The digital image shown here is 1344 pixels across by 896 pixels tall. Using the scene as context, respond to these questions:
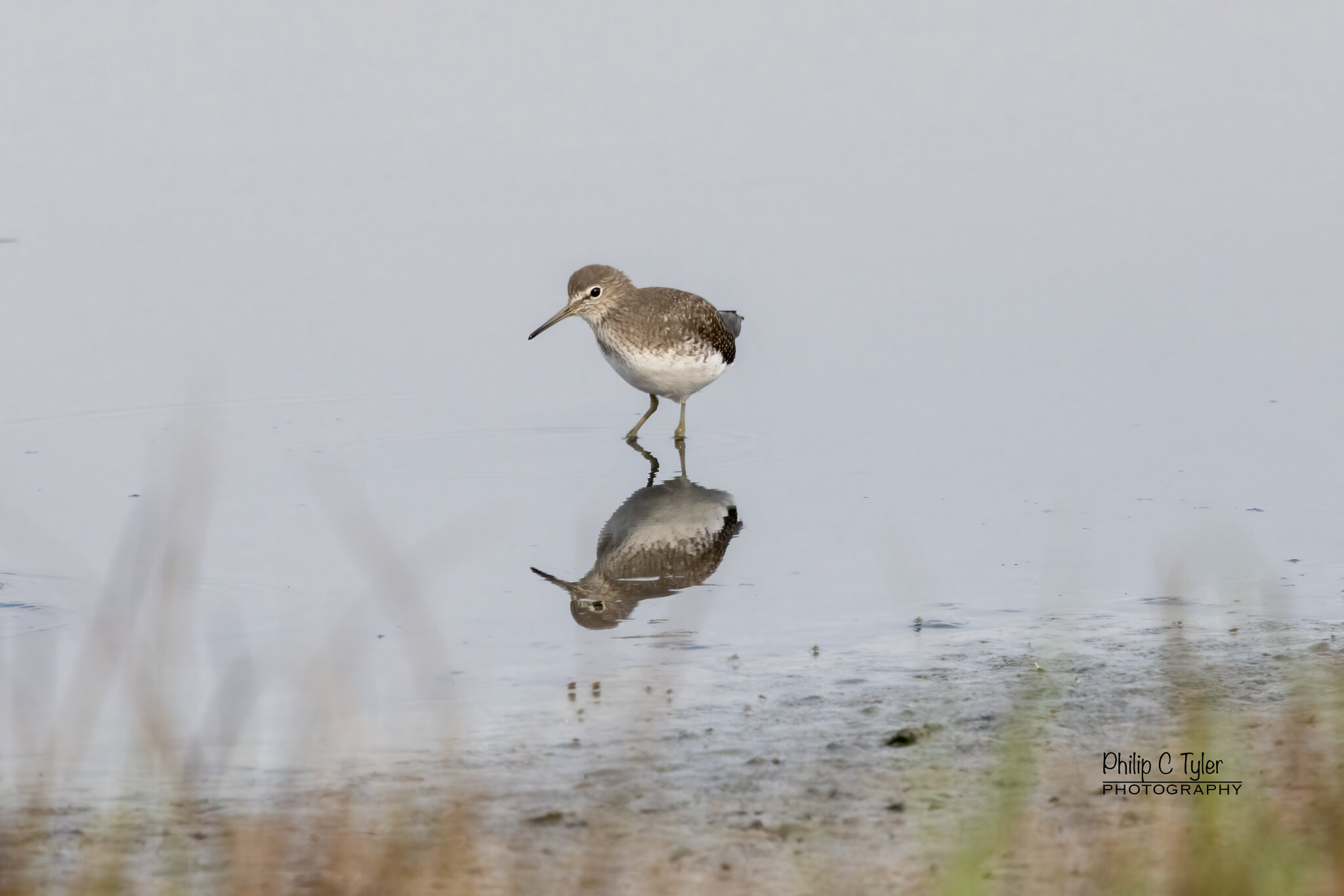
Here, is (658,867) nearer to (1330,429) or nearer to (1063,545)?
(1063,545)

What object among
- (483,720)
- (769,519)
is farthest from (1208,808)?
(769,519)

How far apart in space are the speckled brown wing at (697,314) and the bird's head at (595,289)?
0.20 m

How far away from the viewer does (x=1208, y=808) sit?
500 cm

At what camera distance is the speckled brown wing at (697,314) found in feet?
42.5

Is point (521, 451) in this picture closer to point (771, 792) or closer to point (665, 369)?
point (665, 369)

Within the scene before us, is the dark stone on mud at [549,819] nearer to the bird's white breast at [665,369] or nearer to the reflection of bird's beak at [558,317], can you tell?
the bird's white breast at [665,369]

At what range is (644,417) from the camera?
13062mm

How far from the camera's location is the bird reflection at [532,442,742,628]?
884cm

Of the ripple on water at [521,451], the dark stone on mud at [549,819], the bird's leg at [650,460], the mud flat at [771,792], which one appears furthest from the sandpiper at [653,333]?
the dark stone on mud at [549,819]

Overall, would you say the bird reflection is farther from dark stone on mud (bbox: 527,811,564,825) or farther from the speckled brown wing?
dark stone on mud (bbox: 527,811,564,825)

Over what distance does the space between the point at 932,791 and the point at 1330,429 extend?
24.2 feet

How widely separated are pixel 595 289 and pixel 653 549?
407cm

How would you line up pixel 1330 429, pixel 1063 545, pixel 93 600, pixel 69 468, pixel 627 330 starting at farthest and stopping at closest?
1. pixel 627 330
2. pixel 1330 429
3. pixel 69 468
4. pixel 1063 545
5. pixel 93 600

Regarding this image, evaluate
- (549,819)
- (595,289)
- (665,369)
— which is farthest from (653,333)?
(549,819)
